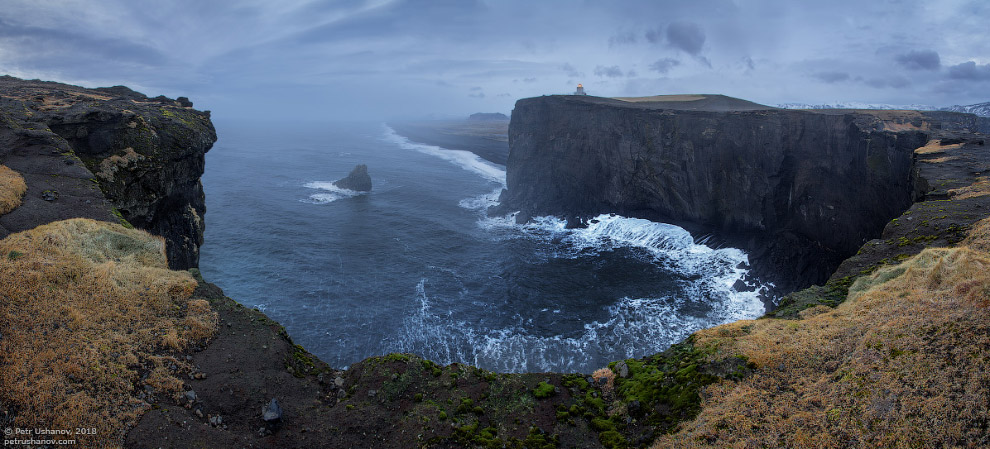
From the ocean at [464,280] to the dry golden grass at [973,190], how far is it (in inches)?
620

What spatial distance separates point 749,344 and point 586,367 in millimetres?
16496

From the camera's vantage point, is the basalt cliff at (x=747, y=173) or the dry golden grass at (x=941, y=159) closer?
the dry golden grass at (x=941, y=159)

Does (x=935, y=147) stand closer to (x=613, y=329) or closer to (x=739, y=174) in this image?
(x=739, y=174)

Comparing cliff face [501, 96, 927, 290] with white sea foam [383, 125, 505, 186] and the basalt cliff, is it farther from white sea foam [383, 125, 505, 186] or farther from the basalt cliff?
white sea foam [383, 125, 505, 186]

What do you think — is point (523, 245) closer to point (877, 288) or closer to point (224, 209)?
point (877, 288)

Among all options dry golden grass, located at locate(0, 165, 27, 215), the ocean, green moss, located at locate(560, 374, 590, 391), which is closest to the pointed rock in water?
the ocean

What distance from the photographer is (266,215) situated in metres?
65.6

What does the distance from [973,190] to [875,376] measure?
76.2 ft

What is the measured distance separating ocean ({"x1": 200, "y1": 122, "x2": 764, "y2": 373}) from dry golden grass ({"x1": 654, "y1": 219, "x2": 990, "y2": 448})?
17.4 m

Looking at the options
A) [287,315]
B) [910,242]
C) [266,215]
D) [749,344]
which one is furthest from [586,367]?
[266,215]

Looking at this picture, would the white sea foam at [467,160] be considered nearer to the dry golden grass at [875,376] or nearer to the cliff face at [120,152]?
the cliff face at [120,152]

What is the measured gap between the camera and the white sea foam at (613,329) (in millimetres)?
31938

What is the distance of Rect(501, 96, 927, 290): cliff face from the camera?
3997 cm

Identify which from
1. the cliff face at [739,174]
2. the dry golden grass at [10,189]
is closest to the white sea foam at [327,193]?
the cliff face at [739,174]
